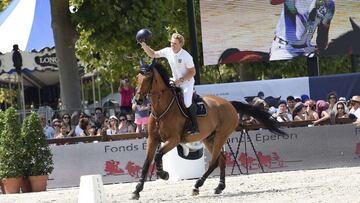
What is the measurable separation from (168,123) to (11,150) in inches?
208

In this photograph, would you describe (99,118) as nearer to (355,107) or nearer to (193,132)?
(355,107)

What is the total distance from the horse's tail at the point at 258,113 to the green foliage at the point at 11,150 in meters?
4.73

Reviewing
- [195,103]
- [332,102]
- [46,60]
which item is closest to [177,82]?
[195,103]

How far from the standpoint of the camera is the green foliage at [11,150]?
1847 cm

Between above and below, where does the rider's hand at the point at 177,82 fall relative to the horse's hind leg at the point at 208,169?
above

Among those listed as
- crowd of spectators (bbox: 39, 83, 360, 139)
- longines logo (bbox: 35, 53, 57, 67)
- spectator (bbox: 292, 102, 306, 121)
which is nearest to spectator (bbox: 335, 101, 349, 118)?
crowd of spectators (bbox: 39, 83, 360, 139)

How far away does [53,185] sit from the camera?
20.0 meters

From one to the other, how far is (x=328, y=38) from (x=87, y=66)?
489 inches

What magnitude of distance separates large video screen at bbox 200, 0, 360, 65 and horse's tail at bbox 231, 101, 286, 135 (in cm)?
719

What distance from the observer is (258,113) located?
55.4 feet

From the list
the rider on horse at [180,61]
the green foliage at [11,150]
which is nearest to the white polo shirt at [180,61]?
the rider on horse at [180,61]

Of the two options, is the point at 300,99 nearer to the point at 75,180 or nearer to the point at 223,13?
the point at 223,13

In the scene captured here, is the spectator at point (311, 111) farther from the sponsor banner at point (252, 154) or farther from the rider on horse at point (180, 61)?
the rider on horse at point (180, 61)

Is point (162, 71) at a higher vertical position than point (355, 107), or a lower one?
higher
